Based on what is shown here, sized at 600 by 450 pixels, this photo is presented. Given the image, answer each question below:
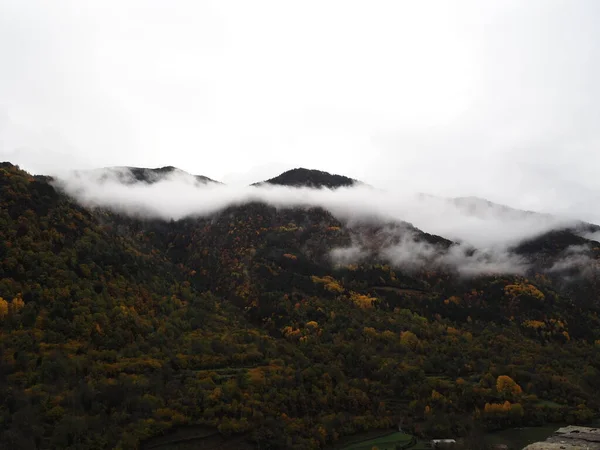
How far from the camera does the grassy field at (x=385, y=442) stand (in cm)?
10144

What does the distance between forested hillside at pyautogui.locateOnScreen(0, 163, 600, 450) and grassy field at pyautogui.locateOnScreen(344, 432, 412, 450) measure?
4.88 metres

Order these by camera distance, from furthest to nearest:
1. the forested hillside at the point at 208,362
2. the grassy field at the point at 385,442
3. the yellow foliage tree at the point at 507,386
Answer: the yellow foliage tree at the point at 507,386
the grassy field at the point at 385,442
the forested hillside at the point at 208,362

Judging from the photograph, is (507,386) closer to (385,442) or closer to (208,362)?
(385,442)

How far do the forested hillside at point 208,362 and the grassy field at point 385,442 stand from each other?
4882 mm

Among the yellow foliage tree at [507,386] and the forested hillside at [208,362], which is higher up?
the forested hillside at [208,362]

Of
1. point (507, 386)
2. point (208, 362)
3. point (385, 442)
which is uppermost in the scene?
point (208, 362)

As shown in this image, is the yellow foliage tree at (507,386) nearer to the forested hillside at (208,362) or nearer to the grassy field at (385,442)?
the forested hillside at (208,362)

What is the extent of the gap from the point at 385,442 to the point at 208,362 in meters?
55.7

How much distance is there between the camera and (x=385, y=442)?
10494cm

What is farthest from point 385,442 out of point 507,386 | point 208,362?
point 507,386

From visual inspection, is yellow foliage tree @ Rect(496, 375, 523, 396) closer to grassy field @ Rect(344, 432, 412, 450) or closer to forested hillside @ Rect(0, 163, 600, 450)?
forested hillside @ Rect(0, 163, 600, 450)

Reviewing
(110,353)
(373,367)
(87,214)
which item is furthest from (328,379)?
(87,214)

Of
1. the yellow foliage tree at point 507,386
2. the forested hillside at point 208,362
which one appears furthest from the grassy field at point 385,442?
the yellow foliage tree at point 507,386

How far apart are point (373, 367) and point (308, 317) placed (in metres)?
43.7
